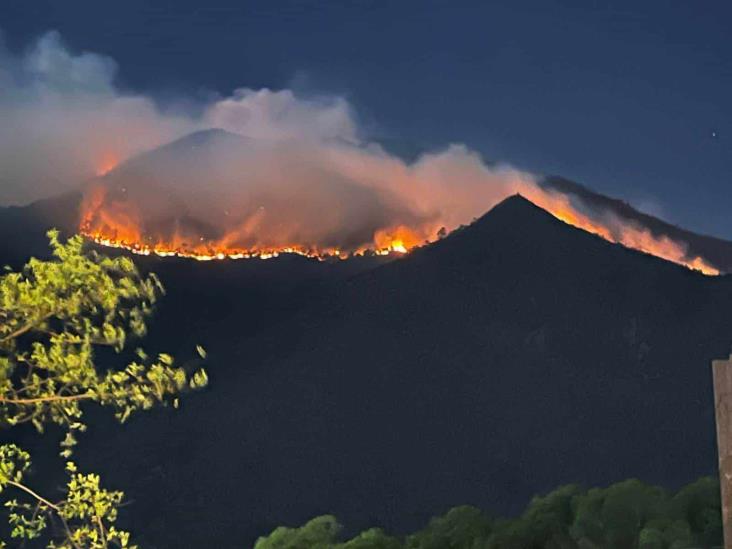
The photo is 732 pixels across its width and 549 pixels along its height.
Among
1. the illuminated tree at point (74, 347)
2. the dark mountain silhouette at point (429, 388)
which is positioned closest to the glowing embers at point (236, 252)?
the dark mountain silhouette at point (429, 388)

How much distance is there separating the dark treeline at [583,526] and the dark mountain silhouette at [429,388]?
44.9 m

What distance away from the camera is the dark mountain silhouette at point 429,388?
72812 millimetres

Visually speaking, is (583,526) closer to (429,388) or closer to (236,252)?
(429,388)

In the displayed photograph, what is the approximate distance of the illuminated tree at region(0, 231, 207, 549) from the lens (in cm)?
805

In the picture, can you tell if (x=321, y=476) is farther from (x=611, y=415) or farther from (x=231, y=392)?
(x=611, y=415)

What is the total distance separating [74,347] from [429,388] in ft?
246

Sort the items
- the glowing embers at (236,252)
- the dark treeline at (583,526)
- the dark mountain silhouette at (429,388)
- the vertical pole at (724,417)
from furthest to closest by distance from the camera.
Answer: the glowing embers at (236,252), the dark mountain silhouette at (429,388), the dark treeline at (583,526), the vertical pole at (724,417)

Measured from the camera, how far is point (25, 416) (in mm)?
9031

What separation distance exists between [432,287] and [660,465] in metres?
24.3

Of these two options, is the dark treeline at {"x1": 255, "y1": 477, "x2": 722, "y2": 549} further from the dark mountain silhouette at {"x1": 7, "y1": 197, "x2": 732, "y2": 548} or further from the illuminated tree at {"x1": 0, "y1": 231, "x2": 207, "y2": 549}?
the dark mountain silhouette at {"x1": 7, "y1": 197, "x2": 732, "y2": 548}

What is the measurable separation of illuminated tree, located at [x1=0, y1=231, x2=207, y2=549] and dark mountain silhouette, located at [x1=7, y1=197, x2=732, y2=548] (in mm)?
57268

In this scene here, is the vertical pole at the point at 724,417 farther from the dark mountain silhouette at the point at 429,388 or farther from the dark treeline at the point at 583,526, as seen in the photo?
the dark mountain silhouette at the point at 429,388

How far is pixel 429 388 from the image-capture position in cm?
8288

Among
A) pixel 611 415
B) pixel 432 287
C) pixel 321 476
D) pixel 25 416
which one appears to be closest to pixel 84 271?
pixel 25 416
